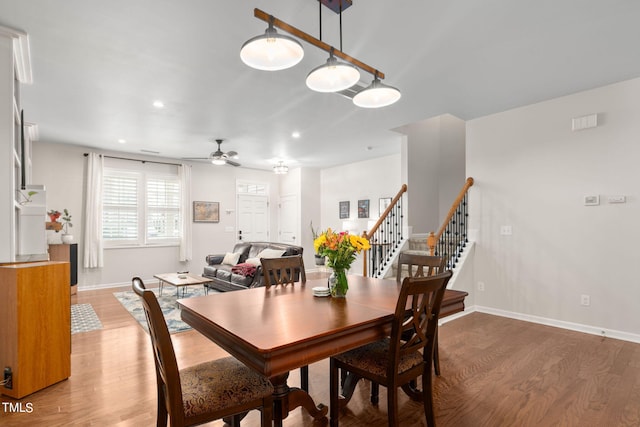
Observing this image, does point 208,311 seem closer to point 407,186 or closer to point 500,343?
point 500,343

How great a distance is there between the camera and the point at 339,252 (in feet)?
6.65

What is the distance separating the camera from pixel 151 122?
15.5 ft

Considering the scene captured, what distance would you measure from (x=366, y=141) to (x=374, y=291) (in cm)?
411

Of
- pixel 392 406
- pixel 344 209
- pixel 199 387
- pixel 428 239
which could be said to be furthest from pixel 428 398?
pixel 344 209

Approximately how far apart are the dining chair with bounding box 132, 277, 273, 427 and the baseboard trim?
3256 millimetres

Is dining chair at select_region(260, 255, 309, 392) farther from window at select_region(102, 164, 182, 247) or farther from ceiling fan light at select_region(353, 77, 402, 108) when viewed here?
window at select_region(102, 164, 182, 247)

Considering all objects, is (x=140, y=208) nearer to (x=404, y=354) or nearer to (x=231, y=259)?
(x=231, y=259)

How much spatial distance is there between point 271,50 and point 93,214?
20.3 feet

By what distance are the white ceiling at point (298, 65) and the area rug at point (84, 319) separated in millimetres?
→ 2747

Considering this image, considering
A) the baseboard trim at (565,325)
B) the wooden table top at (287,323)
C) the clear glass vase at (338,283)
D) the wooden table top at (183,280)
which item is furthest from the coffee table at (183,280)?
the baseboard trim at (565,325)

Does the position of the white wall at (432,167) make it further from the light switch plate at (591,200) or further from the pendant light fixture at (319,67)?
the pendant light fixture at (319,67)

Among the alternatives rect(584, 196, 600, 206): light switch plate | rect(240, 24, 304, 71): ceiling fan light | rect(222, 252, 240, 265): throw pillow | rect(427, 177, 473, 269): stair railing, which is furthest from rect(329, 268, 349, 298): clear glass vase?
rect(222, 252, 240, 265): throw pillow

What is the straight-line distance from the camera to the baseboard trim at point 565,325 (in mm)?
3446

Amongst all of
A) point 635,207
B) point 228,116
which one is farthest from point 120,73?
point 635,207
